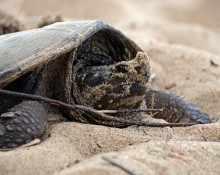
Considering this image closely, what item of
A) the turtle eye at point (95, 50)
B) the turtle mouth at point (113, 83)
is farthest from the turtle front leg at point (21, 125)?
the turtle eye at point (95, 50)

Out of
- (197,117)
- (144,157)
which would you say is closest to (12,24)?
(197,117)

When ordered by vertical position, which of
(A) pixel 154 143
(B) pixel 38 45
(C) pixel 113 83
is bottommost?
(A) pixel 154 143

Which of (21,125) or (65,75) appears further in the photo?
(65,75)

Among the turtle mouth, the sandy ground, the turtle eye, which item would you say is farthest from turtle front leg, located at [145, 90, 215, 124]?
the turtle mouth

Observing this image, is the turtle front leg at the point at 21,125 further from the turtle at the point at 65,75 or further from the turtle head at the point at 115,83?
the turtle head at the point at 115,83

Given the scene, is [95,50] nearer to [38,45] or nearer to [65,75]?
[65,75]

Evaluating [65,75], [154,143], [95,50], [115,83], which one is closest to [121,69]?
[115,83]
